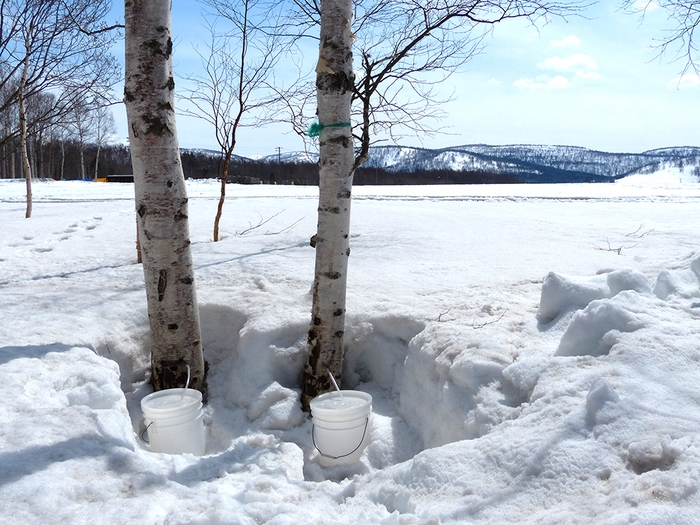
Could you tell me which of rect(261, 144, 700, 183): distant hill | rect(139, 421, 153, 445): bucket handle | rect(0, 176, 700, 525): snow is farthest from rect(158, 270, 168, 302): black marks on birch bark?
rect(261, 144, 700, 183): distant hill

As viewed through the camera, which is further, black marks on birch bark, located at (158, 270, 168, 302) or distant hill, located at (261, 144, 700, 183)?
distant hill, located at (261, 144, 700, 183)

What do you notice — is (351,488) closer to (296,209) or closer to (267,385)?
(267,385)

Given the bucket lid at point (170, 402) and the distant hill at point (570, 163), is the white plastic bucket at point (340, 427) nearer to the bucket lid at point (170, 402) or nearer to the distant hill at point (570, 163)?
the bucket lid at point (170, 402)

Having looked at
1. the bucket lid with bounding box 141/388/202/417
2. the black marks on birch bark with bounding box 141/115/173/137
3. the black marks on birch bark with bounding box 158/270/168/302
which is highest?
the black marks on birch bark with bounding box 141/115/173/137

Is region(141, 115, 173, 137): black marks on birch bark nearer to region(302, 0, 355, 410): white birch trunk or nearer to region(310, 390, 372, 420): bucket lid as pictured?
region(302, 0, 355, 410): white birch trunk

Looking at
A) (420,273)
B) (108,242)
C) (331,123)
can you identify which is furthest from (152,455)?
(108,242)

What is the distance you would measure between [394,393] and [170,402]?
62.5 inches

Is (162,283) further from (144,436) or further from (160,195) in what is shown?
(144,436)

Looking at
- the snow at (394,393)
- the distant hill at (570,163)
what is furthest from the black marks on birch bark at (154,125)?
the distant hill at (570,163)

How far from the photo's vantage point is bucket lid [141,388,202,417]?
2.97 m

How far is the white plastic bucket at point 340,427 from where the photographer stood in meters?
3.01

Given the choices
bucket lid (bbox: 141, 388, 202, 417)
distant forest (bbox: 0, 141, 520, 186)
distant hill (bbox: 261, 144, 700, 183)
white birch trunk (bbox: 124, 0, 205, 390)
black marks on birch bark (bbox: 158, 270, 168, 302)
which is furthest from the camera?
distant hill (bbox: 261, 144, 700, 183)

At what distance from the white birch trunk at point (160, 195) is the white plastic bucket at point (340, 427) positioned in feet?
3.71

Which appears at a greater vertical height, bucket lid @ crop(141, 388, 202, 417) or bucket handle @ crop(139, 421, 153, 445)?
bucket lid @ crop(141, 388, 202, 417)
